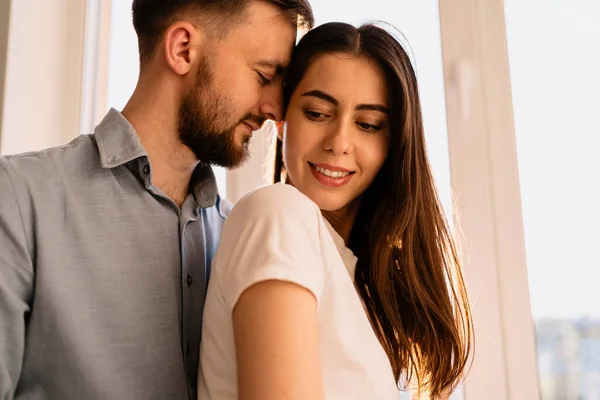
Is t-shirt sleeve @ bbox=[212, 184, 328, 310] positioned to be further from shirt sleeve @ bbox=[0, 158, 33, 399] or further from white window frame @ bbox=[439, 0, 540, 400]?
white window frame @ bbox=[439, 0, 540, 400]

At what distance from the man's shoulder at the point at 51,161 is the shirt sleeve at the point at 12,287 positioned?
5 centimetres

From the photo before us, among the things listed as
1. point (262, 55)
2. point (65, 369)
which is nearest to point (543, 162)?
point (262, 55)

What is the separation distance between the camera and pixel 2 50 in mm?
1644

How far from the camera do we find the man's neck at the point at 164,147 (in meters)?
1.23

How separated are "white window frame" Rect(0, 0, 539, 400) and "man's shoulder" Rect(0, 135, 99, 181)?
447mm

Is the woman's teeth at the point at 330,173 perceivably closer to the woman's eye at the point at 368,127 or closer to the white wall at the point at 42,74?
the woman's eye at the point at 368,127

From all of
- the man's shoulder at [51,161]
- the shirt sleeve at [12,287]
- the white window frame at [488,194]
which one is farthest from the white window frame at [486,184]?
the shirt sleeve at [12,287]

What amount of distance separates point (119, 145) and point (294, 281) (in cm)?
55

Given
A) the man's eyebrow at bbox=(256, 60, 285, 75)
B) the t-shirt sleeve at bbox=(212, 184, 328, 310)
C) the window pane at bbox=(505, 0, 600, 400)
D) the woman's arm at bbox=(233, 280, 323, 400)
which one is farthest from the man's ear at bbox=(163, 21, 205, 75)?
the window pane at bbox=(505, 0, 600, 400)

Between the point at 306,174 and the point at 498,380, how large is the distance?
2.39 feet

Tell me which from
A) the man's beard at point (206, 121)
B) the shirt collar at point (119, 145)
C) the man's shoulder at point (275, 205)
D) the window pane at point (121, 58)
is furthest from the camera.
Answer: the window pane at point (121, 58)

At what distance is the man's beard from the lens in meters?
1.25

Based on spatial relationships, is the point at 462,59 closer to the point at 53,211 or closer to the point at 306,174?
the point at 306,174

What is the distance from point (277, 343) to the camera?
28.0 inches
